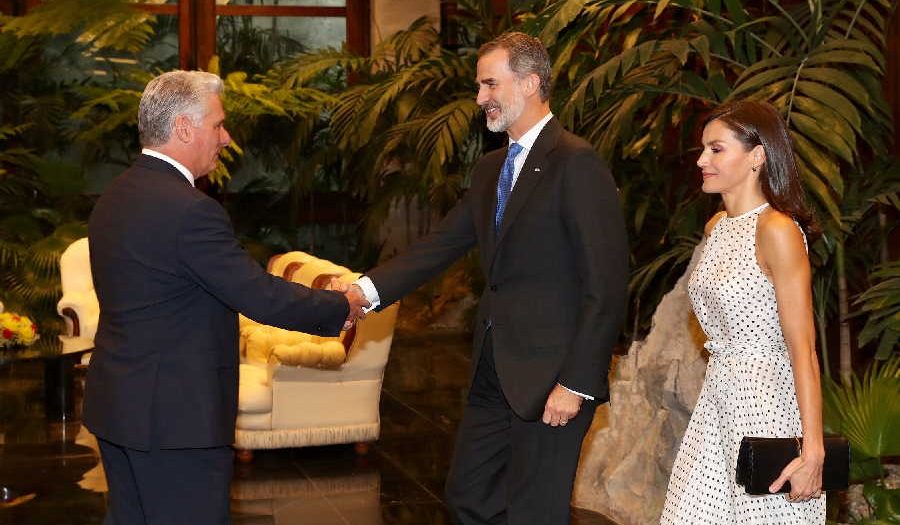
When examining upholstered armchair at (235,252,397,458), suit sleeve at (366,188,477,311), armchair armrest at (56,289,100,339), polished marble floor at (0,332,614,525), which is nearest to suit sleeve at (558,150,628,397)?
suit sleeve at (366,188,477,311)

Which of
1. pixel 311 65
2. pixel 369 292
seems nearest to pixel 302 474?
pixel 369 292

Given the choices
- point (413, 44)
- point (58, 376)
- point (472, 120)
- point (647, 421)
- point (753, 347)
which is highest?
point (413, 44)

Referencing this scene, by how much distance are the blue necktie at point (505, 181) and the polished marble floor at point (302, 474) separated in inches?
84.0

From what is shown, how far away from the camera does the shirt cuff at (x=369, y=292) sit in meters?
4.32

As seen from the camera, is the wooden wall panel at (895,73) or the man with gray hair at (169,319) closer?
the man with gray hair at (169,319)

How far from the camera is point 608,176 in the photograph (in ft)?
12.6

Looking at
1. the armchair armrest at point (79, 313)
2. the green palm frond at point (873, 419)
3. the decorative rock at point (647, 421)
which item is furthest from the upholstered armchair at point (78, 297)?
the green palm frond at point (873, 419)

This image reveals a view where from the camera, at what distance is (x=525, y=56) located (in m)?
3.86

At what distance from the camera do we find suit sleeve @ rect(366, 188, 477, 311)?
4.28 metres

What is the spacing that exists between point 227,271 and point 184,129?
0.39 metres

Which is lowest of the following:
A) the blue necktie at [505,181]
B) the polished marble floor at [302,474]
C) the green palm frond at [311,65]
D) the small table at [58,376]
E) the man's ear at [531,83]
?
the polished marble floor at [302,474]

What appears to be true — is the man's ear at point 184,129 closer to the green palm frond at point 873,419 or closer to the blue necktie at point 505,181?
the blue necktie at point 505,181

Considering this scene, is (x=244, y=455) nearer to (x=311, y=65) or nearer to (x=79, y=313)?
(x=79, y=313)

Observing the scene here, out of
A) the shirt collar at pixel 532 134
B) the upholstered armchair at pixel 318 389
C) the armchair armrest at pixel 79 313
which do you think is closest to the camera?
the shirt collar at pixel 532 134
